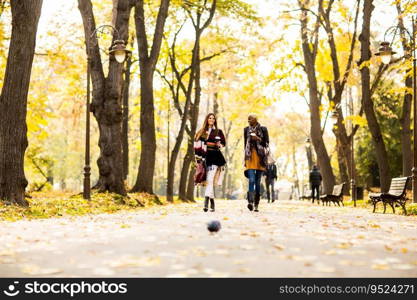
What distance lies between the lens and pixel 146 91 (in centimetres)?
2136

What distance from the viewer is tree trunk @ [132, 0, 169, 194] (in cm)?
2111

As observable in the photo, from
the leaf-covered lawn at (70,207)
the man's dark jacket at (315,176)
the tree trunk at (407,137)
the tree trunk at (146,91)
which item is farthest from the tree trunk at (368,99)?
the man's dark jacket at (315,176)

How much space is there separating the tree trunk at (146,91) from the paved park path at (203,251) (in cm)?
1231

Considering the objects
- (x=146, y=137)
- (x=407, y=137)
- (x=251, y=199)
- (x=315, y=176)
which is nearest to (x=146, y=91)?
(x=146, y=137)

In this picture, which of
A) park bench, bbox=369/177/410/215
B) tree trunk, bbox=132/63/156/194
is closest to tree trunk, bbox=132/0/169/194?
tree trunk, bbox=132/63/156/194

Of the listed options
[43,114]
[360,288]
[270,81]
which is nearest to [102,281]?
[360,288]

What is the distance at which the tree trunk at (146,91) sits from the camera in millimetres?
21109

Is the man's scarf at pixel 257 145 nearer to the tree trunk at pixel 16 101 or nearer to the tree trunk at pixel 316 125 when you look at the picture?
the tree trunk at pixel 16 101

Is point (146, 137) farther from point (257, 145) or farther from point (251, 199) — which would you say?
point (257, 145)

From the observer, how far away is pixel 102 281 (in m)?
4.53

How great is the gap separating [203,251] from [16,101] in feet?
25.0

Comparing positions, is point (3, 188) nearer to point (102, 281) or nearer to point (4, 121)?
point (4, 121)

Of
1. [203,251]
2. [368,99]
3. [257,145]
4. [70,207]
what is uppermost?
[368,99]

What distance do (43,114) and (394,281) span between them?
20385mm
